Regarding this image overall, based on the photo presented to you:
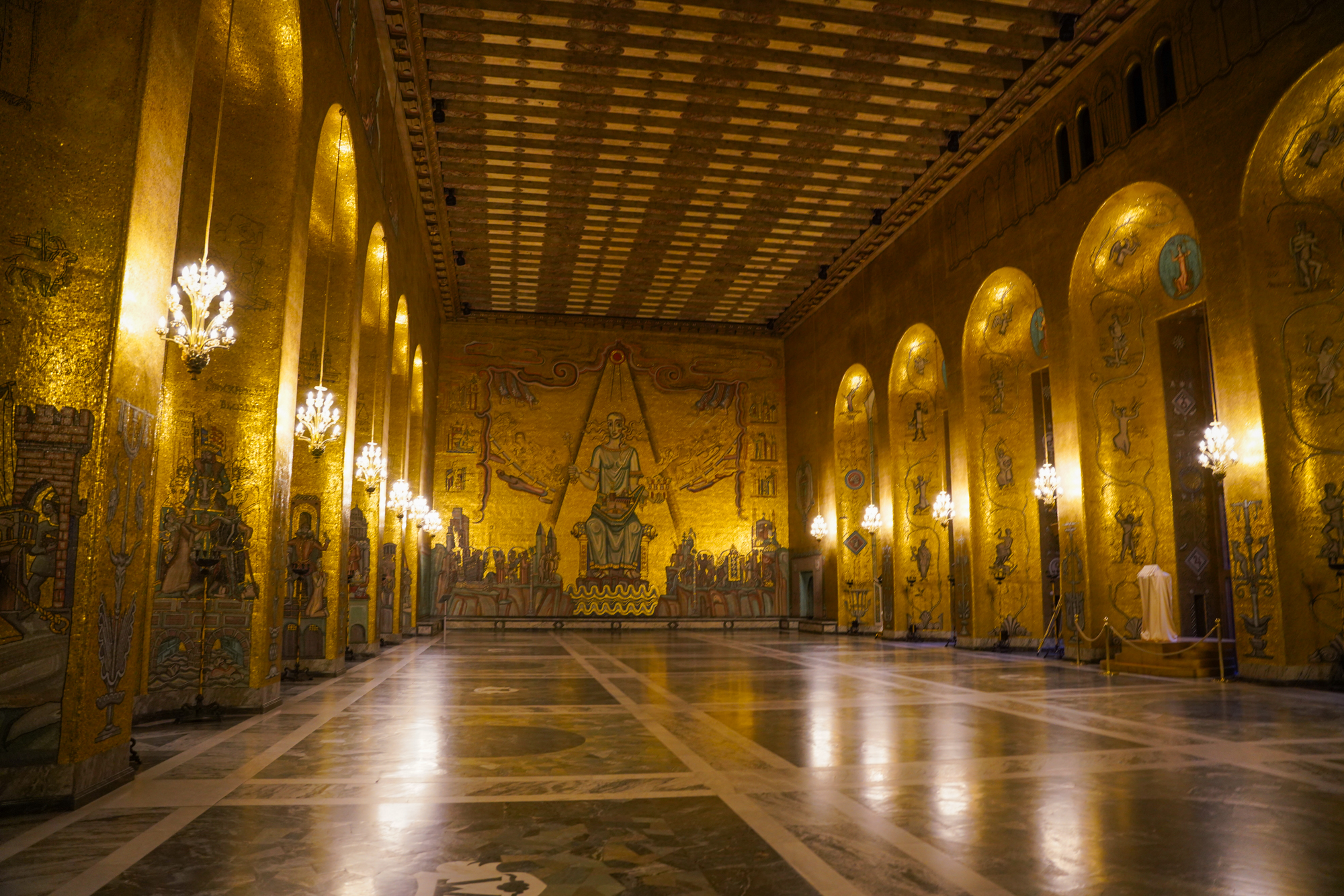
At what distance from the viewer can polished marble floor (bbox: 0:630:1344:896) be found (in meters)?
3.15

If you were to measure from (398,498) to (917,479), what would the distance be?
10596 mm

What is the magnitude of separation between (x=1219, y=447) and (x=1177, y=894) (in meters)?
8.31

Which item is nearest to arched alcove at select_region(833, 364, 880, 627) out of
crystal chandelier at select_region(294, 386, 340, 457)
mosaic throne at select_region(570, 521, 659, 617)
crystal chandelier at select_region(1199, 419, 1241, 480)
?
mosaic throne at select_region(570, 521, 659, 617)

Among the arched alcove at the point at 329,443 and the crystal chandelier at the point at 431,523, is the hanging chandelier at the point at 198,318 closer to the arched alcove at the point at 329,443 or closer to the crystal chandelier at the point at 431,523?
the arched alcove at the point at 329,443

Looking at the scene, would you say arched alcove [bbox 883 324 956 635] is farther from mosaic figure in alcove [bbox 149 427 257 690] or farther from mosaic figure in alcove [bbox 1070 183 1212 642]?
mosaic figure in alcove [bbox 149 427 257 690]

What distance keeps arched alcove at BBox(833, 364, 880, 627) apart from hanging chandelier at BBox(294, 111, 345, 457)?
41.9ft

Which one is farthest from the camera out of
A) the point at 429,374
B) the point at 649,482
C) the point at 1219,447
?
the point at 649,482

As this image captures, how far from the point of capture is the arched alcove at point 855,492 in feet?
66.2

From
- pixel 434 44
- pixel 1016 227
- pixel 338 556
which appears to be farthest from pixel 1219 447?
pixel 434 44

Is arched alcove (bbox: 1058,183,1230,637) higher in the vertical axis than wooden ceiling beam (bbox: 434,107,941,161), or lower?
lower

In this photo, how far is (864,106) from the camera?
13.6 m

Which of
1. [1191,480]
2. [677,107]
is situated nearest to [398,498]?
[677,107]

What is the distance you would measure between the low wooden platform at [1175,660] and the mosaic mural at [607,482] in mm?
12985

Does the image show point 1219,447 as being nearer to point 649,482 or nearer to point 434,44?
point 434,44
